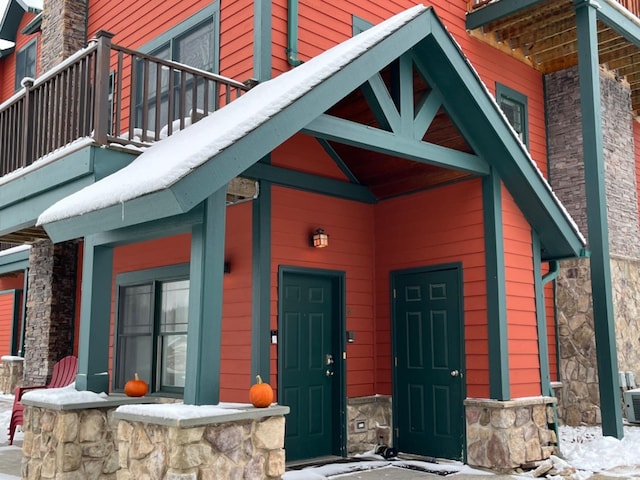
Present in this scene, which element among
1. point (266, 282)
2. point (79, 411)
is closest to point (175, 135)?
point (266, 282)

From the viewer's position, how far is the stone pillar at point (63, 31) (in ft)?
35.9

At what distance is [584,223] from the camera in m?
10.8

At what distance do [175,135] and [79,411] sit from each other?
267 centimetres

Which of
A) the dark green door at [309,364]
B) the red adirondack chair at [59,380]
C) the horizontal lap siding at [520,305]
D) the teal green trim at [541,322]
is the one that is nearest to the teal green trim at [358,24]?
the horizontal lap siding at [520,305]

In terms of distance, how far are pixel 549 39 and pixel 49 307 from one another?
933 centimetres

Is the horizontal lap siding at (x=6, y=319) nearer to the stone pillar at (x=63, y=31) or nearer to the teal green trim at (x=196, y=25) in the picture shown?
the stone pillar at (x=63, y=31)

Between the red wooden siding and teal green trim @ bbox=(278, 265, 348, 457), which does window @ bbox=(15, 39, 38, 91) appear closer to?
the red wooden siding

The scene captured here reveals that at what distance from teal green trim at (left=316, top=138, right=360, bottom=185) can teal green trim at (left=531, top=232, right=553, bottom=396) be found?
240 cm

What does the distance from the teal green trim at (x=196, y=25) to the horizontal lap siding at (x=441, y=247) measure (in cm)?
294

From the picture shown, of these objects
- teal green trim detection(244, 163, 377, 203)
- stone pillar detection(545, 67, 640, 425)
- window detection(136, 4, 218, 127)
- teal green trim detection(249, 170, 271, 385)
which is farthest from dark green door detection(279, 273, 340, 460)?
stone pillar detection(545, 67, 640, 425)

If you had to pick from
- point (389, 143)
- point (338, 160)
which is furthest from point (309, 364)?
point (389, 143)

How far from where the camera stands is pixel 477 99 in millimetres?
7121

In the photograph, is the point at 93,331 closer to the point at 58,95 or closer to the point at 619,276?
the point at 58,95

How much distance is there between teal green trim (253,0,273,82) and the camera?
7445 millimetres
